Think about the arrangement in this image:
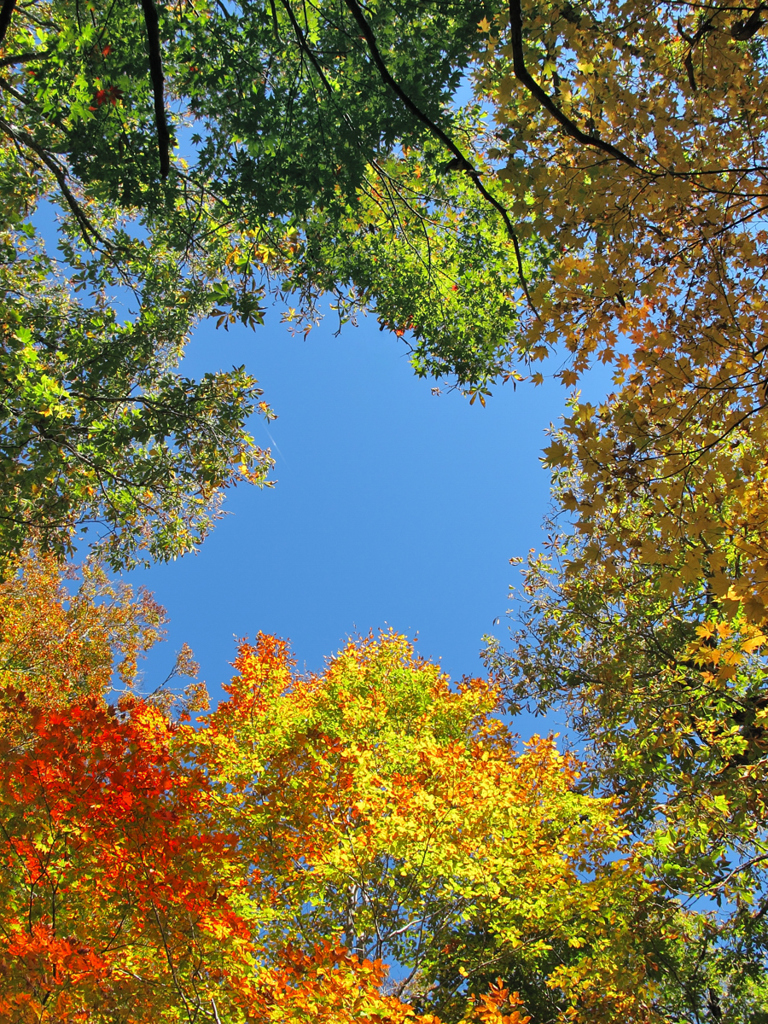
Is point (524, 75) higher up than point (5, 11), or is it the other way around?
point (524, 75)

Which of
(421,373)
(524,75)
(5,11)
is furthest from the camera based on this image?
(421,373)

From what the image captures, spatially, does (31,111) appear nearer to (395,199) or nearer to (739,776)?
(395,199)

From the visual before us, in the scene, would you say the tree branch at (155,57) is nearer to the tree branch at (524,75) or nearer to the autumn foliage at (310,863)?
the tree branch at (524,75)

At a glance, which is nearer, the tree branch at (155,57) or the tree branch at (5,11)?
the tree branch at (5,11)

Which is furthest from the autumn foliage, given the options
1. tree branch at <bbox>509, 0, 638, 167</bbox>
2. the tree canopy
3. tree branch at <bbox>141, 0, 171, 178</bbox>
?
tree branch at <bbox>509, 0, 638, 167</bbox>

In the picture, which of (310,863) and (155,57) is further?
(310,863)

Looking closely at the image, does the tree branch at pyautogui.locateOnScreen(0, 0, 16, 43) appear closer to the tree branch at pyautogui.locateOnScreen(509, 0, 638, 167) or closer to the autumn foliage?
the tree branch at pyautogui.locateOnScreen(509, 0, 638, 167)

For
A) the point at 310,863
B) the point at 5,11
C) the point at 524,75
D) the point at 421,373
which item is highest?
the point at 421,373

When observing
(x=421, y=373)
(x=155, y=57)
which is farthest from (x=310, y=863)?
(x=155, y=57)

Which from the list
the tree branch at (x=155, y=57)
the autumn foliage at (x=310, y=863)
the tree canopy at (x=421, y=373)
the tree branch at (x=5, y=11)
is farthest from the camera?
the autumn foliage at (x=310, y=863)

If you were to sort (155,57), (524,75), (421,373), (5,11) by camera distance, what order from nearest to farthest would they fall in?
(5,11) → (155,57) → (524,75) → (421,373)

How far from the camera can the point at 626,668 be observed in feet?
25.8

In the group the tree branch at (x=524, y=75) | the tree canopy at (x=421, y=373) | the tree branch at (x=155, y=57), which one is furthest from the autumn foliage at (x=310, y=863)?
the tree branch at (x=524, y=75)

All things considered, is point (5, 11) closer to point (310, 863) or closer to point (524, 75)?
point (524, 75)
